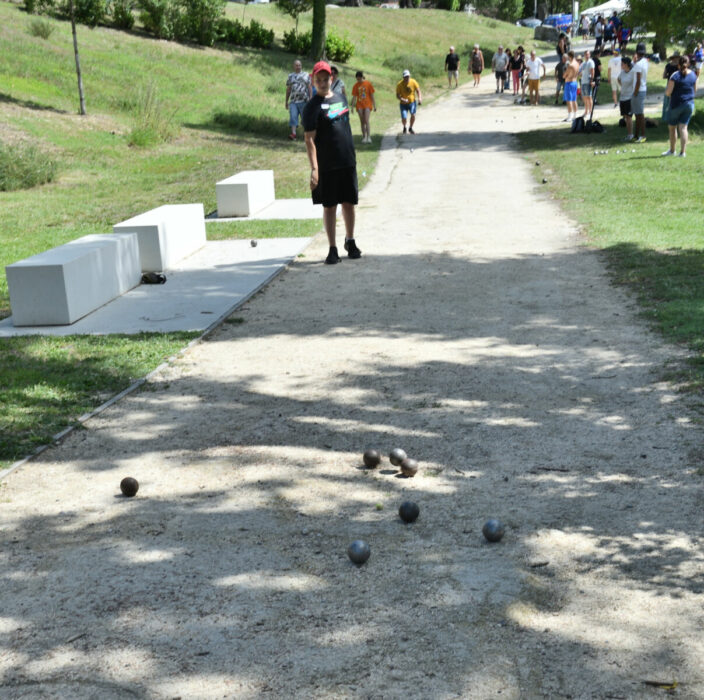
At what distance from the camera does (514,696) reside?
3400 mm

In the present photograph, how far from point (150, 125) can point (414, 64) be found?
2643 centimetres

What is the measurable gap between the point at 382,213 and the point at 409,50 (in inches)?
1643

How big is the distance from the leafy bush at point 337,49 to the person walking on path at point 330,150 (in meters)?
36.2

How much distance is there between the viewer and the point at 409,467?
17.5ft

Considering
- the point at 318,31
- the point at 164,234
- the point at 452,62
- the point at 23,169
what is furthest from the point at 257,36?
the point at 164,234

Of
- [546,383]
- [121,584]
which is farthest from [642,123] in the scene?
[121,584]

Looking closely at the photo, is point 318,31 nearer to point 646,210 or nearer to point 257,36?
point 257,36

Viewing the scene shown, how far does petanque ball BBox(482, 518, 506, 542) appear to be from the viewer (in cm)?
452

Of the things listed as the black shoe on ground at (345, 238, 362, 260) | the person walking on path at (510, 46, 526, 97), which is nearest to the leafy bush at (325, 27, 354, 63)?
the person walking on path at (510, 46, 526, 97)

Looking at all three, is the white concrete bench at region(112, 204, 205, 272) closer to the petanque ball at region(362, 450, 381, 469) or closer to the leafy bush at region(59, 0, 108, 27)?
the petanque ball at region(362, 450, 381, 469)

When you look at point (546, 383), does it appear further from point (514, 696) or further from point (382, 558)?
point (514, 696)

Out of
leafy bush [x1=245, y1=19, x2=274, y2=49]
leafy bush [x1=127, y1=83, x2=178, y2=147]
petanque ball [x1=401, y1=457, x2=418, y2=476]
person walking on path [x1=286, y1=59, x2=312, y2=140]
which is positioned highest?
leafy bush [x1=245, y1=19, x2=274, y2=49]

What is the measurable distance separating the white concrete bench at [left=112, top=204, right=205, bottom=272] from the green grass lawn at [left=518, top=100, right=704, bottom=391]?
5.12 metres

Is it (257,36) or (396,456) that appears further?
(257,36)
